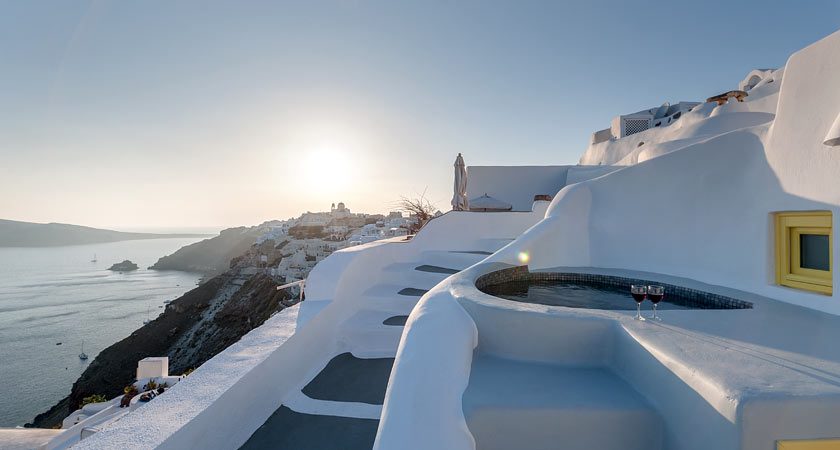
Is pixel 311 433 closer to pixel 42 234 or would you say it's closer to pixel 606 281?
pixel 606 281

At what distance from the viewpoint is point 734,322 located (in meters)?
2.55

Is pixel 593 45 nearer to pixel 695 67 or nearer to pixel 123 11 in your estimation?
pixel 695 67

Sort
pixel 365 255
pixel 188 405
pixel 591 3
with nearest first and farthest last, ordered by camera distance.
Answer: pixel 188 405 < pixel 365 255 < pixel 591 3

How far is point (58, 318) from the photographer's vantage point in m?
34.2

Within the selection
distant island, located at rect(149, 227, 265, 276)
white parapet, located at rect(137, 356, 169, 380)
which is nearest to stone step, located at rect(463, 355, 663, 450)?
white parapet, located at rect(137, 356, 169, 380)

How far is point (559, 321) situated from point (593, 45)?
941 centimetres

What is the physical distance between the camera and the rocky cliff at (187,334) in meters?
19.5

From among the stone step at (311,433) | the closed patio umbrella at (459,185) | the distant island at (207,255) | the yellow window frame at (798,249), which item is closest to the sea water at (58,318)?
the distant island at (207,255)

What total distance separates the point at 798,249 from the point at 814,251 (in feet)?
0.52

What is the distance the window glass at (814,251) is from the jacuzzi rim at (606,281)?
0.72 meters

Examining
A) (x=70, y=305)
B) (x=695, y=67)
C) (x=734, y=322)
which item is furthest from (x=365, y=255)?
(x=70, y=305)

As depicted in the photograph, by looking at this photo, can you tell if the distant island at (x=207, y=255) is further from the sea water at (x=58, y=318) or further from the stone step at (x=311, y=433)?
the stone step at (x=311, y=433)

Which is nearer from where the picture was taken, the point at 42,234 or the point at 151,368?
the point at 151,368

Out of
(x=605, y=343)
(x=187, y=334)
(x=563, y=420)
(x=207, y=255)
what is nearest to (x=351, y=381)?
(x=563, y=420)
